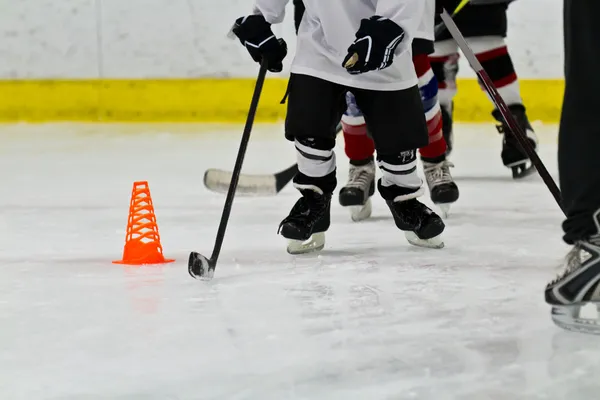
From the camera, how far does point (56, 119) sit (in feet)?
15.8

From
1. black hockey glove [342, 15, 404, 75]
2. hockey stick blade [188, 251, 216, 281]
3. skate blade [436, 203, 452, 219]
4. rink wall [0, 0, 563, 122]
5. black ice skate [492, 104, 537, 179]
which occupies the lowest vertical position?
rink wall [0, 0, 563, 122]

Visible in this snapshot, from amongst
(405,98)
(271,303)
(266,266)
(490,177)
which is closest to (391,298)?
(271,303)

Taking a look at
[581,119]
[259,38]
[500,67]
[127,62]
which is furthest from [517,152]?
[127,62]

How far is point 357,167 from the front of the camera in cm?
234

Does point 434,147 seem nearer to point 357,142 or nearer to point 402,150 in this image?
point 357,142

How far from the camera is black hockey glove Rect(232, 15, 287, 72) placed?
6.07 ft

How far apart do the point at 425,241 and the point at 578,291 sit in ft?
→ 2.34

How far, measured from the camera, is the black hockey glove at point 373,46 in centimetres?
167

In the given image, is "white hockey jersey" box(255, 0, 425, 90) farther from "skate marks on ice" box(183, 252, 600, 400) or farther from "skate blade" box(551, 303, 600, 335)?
"skate blade" box(551, 303, 600, 335)

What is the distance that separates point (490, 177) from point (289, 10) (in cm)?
191

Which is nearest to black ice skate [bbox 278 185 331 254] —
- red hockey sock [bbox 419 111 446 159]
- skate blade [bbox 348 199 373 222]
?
skate blade [bbox 348 199 373 222]

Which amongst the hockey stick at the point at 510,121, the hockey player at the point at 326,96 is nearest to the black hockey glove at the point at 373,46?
the hockey player at the point at 326,96

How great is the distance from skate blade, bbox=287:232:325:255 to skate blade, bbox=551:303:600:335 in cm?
69

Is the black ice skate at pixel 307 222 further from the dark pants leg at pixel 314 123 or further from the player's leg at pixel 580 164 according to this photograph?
the player's leg at pixel 580 164
